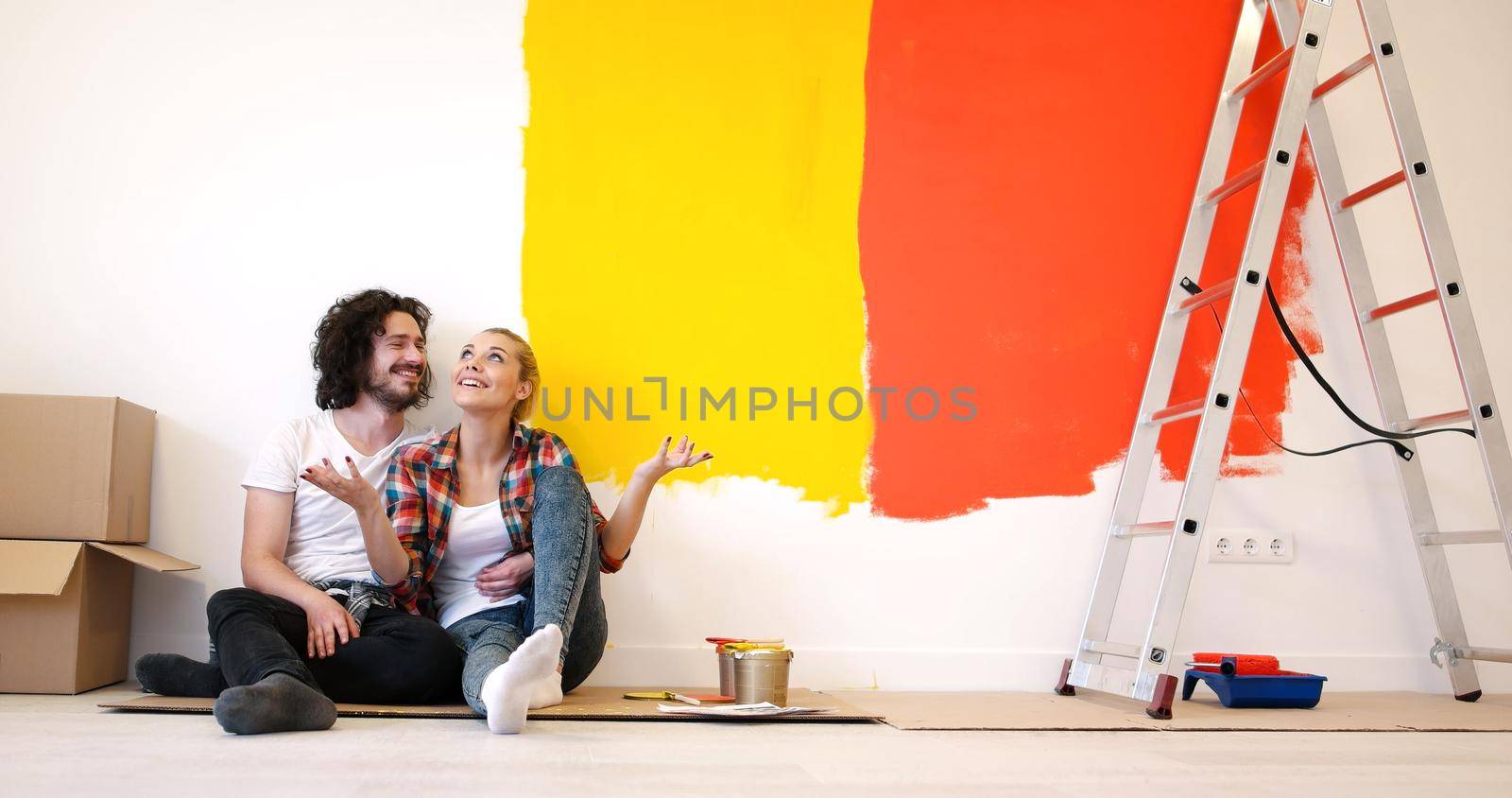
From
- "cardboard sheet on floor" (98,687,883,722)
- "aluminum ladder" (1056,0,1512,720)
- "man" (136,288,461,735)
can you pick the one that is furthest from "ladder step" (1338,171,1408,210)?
"man" (136,288,461,735)

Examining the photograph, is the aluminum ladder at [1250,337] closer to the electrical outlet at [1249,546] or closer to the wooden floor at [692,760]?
the electrical outlet at [1249,546]

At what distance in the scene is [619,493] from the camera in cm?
244

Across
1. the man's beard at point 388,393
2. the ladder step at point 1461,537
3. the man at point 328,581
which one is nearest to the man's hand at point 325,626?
the man at point 328,581

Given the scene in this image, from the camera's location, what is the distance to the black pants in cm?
179

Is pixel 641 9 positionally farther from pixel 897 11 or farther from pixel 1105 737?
pixel 1105 737

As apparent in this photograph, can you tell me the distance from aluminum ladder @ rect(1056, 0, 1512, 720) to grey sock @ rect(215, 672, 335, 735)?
4.56 ft

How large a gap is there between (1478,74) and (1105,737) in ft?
6.90

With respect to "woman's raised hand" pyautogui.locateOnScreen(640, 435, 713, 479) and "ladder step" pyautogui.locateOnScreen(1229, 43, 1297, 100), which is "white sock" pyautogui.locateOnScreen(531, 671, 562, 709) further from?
"ladder step" pyautogui.locateOnScreen(1229, 43, 1297, 100)

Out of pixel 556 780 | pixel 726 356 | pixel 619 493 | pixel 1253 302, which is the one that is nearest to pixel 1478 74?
pixel 1253 302

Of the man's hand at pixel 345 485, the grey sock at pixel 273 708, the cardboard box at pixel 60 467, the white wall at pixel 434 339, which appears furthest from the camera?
the white wall at pixel 434 339

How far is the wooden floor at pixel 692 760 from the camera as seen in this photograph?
1.21 m

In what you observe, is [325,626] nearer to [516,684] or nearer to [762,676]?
[516,684]

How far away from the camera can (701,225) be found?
2516 mm

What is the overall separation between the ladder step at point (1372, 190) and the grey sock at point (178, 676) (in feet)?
8.05
